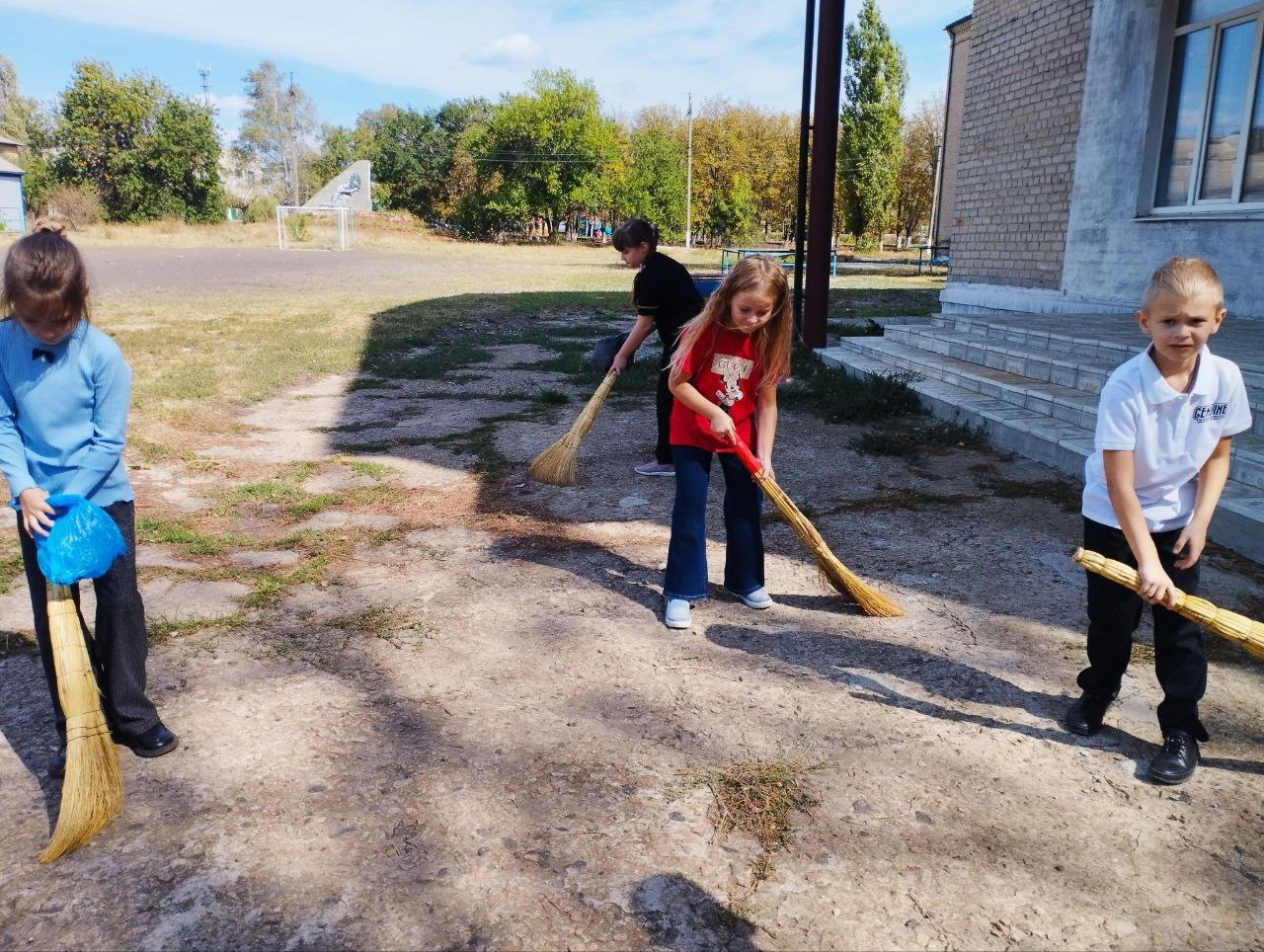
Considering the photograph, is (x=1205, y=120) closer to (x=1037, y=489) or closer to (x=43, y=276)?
(x=1037, y=489)

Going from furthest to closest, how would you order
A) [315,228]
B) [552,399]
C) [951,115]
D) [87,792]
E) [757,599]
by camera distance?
[315,228]
[951,115]
[552,399]
[757,599]
[87,792]

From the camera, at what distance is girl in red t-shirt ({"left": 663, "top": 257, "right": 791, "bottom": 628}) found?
3.41 m

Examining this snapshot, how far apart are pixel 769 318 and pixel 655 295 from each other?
6.66ft

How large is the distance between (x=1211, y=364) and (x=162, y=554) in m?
4.22

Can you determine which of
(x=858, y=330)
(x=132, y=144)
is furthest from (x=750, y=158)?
(x=858, y=330)

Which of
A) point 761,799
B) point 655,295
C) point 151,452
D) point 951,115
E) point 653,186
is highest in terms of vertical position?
point 951,115

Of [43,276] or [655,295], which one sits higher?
[43,276]

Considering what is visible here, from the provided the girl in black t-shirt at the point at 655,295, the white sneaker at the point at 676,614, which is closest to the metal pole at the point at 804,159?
the girl in black t-shirt at the point at 655,295

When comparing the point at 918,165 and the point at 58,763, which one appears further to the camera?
the point at 918,165

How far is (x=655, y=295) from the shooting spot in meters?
5.39

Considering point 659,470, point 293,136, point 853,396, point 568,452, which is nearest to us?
point 568,452

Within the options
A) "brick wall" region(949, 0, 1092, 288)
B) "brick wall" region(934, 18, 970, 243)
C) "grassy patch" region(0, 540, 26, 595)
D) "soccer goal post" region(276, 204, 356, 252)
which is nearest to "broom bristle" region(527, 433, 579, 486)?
"grassy patch" region(0, 540, 26, 595)

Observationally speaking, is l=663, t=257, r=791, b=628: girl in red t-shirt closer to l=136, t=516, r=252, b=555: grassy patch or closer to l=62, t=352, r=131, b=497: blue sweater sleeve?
l=62, t=352, r=131, b=497: blue sweater sleeve

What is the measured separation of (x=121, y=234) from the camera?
45.0 m
